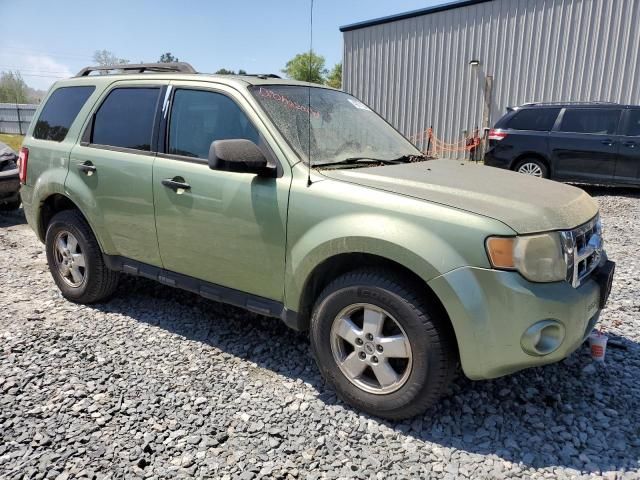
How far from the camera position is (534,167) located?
390 inches

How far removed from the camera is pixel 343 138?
339cm

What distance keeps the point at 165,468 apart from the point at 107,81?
10.00ft

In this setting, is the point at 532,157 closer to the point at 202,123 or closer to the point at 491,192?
the point at 491,192

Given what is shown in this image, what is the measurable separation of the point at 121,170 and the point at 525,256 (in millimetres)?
2793

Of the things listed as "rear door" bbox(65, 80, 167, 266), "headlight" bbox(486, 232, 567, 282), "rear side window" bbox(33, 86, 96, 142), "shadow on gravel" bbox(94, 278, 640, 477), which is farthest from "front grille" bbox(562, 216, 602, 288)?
"rear side window" bbox(33, 86, 96, 142)


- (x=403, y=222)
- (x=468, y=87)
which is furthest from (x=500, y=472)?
(x=468, y=87)

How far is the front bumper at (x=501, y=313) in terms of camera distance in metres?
2.30

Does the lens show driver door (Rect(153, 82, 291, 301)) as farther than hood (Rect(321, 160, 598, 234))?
Yes

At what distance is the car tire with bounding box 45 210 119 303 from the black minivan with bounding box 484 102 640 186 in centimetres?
831

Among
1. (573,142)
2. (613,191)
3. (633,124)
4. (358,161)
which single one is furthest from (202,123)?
(613,191)

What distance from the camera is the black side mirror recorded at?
2793mm

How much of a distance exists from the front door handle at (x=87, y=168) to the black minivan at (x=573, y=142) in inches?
328

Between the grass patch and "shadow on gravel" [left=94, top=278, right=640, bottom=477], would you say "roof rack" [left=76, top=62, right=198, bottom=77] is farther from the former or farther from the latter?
the grass patch

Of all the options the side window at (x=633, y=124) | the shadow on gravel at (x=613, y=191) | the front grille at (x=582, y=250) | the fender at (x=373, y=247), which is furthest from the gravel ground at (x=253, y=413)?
the shadow on gravel at (x=613, y=191)
